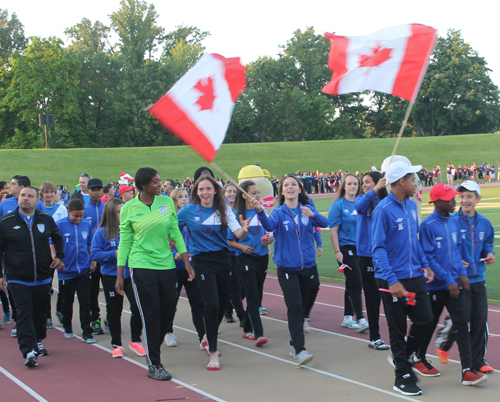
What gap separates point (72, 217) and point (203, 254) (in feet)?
8.17

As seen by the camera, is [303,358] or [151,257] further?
[303,358]

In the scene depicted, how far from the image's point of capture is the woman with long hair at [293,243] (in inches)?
246

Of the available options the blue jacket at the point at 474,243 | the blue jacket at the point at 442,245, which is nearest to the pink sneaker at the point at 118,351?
the blue jacket at the point at 442,245

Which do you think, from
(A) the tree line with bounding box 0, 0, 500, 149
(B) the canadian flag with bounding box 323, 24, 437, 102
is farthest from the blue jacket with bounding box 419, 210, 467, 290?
(A) the tree line with bounding box 0, 0, 500, 149

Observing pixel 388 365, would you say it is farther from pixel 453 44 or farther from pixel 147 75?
pixel 453 44

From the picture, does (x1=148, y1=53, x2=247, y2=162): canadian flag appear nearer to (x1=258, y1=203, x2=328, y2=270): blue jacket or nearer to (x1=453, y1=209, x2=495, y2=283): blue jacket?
(x1=258, y1=203, x2=328, y2=270): blue jacket

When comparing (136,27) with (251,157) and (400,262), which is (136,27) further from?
(400,262)

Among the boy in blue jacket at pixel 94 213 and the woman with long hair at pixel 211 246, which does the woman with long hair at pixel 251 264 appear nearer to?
the woman with long hair at pixel 211 246

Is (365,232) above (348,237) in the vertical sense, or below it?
above

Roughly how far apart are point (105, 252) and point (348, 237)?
3124 millimetres

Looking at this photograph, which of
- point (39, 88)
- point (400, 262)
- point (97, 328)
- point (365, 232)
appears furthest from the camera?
point (39, 88)

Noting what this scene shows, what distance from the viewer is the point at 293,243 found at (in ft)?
21.0

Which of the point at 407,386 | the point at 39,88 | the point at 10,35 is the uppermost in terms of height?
the point at 10,35

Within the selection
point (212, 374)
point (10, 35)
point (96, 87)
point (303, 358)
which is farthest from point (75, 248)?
point (10, 35)
